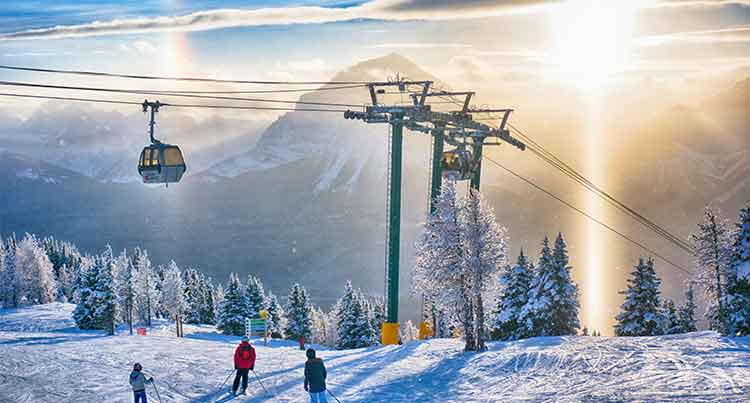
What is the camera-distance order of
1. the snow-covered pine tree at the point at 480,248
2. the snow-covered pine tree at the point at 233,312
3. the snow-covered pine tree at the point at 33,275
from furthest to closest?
the snow-covered pine tree at the point at 33,275 → the snow-covered pine tree at the point at 233,312 → the snow-covered pine tree at the point at 480,248

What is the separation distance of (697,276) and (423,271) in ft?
71.7

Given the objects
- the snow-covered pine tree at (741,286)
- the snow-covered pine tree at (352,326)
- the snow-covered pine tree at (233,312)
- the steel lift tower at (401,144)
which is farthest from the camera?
the snow-covered pine tree at (233,312)

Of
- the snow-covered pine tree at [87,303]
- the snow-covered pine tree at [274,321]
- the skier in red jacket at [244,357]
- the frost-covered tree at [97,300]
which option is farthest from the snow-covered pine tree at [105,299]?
the skier in red jacket at [244,357]

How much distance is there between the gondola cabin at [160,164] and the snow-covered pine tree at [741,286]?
28.2 m

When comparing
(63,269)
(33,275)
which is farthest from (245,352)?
(63,269)

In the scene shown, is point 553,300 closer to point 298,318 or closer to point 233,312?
point 298,318

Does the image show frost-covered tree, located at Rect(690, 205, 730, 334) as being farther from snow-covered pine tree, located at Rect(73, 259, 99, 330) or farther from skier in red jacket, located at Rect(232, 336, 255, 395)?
snow-covered pine tree, located at Rect(73, 259, 99, 330)

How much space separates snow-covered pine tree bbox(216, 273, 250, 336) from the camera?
335 ft

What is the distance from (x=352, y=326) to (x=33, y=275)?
6541cm

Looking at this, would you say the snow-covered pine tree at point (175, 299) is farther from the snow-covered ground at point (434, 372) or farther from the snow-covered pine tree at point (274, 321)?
the snow-covered ground at point (434, 372)

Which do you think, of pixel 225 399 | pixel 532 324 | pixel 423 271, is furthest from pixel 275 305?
pixel 225 399

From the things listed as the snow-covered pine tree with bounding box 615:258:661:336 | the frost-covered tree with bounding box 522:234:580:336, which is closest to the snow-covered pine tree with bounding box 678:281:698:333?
the snow-covered pine tree with bounding box 615:258:661:336

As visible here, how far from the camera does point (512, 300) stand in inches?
2687

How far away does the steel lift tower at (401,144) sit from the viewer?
47.1m
